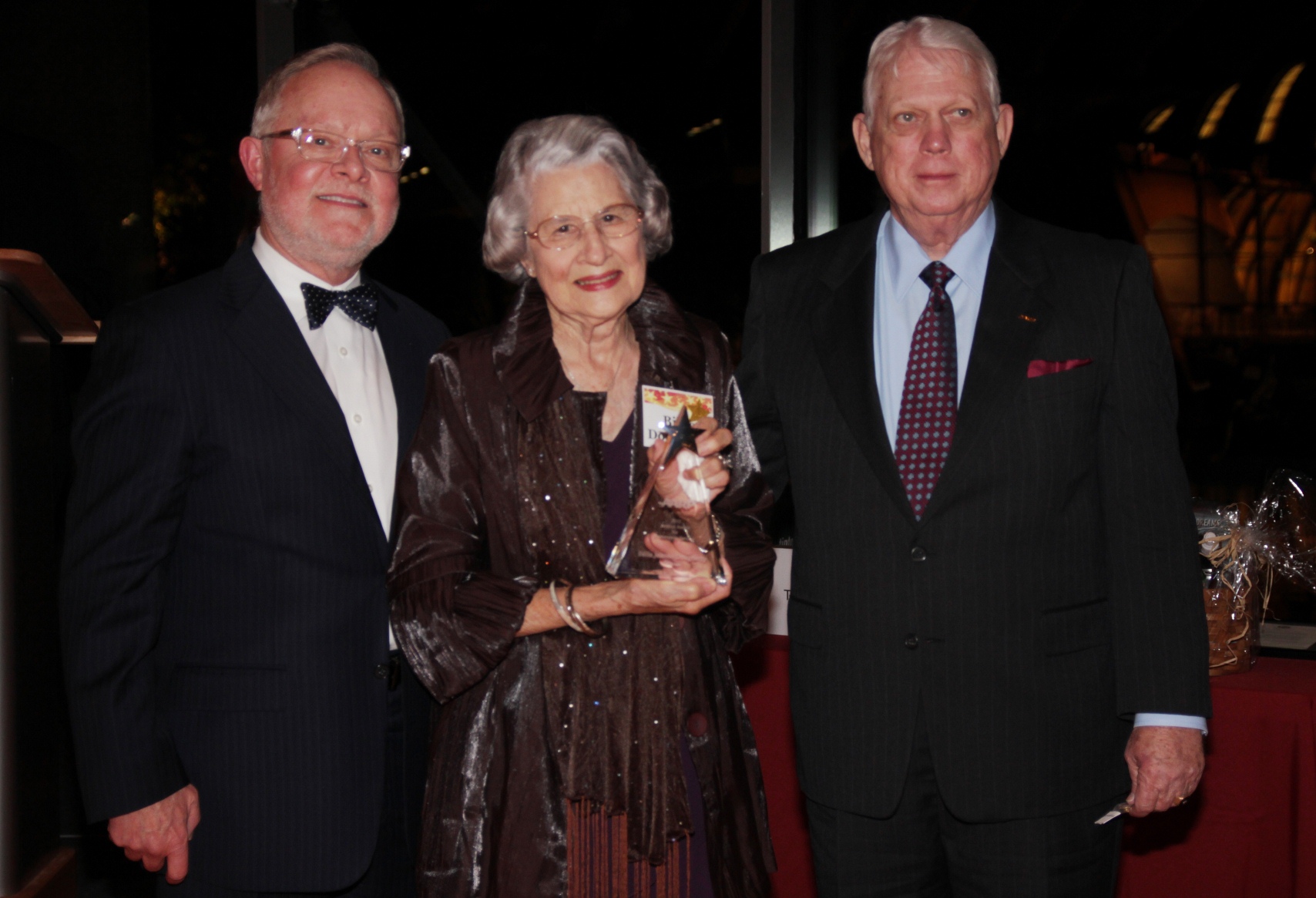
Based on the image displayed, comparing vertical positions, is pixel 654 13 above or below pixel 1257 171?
above

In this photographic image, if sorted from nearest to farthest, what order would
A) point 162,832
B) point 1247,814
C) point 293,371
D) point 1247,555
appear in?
point 162,832, point 293,371, point 1247,814, point 1247,555

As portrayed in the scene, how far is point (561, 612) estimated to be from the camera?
1.75 metres

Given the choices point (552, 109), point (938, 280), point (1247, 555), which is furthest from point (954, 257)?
point (552, 109)

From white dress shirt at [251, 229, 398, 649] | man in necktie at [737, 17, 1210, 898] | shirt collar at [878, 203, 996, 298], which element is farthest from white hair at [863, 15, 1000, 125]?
white dress shirt at [251, 229, 398, 649]

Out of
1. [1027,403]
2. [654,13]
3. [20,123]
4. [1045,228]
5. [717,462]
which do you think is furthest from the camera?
[654,13]

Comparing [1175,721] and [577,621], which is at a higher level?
[577,621]

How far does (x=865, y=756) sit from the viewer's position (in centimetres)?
197

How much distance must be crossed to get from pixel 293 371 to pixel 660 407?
0.67 metres

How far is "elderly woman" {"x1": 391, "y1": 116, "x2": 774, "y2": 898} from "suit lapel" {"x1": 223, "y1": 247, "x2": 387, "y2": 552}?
15 centimetres

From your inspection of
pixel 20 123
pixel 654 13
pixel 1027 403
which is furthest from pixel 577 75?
pixel 1027 403

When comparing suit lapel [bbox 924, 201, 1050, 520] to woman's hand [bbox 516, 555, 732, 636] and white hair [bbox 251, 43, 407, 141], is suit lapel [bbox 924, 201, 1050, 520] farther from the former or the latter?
white hair [bbox 251, 43, 407, 141]

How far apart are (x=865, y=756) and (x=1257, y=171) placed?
211 inches

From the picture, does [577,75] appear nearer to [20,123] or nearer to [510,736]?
[20,123]

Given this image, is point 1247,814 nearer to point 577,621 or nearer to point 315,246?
point 577,621
